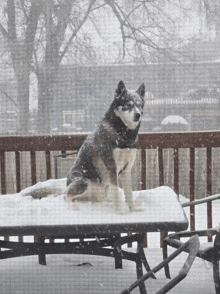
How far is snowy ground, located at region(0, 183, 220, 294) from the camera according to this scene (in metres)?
1.27

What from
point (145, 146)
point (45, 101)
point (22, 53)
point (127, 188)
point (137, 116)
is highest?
point (22, 53)

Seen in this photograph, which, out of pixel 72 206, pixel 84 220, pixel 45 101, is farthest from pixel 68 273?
pixel 45 101

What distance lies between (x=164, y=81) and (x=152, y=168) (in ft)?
1.98

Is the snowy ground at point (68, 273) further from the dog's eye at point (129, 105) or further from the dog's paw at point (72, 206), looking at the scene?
the dog's eye at point (129, 105)

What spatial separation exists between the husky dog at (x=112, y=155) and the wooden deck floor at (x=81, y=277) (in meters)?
0.44

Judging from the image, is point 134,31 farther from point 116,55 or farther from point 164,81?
point 164,81

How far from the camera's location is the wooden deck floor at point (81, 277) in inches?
54.4

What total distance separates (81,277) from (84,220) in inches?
24.5

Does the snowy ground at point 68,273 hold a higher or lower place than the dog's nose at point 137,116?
lower

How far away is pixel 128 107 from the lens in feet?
4.18

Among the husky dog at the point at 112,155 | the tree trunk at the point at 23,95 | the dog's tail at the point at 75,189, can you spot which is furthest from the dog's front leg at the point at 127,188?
the tree trunk at the point at 23,95

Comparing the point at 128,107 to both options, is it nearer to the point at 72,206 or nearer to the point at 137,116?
the point at 137,116

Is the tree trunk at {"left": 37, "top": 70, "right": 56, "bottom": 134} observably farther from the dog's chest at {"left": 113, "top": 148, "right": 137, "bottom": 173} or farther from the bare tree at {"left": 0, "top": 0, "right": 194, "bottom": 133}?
the dog's chest at {"left": 113, "top": 148, "right": 137, "bottom": 173}

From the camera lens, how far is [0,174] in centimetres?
205
